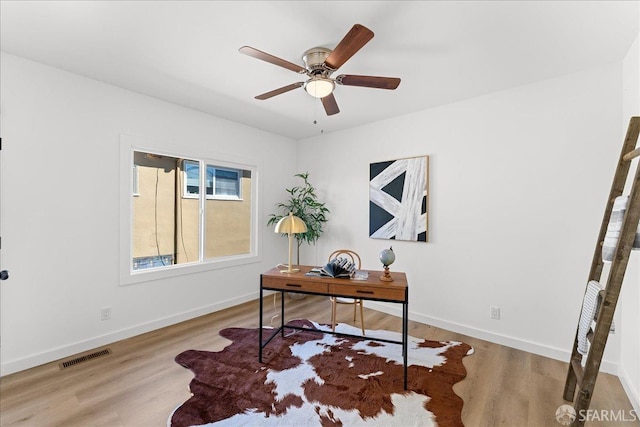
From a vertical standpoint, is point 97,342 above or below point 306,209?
below

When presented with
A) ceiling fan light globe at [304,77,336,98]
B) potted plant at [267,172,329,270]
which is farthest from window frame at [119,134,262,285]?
ceiling fan light globe at [304,77,336,98]

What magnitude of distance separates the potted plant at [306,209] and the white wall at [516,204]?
3.86 feet

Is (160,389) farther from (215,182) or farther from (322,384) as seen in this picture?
(215,182)

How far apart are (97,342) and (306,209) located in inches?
121

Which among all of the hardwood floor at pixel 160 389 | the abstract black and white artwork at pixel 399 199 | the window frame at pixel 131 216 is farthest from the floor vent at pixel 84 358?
the abstract black and white artwork at pixel 399 199

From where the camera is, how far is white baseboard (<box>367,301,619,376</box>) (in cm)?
237

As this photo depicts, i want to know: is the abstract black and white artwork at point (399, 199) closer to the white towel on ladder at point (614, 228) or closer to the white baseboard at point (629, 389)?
the white towel on ladder at point (614, 228)

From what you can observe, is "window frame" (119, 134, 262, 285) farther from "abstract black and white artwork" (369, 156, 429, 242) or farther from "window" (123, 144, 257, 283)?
"abstract black and white artwork" (369, 156, 429, 242)

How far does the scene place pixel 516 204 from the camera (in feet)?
9.33

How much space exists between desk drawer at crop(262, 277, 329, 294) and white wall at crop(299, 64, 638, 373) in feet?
5.48

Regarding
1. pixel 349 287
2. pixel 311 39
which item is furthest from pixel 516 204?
pixel 311 39

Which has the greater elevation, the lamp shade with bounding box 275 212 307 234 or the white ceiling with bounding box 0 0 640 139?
the white ceiling with bounding box 0 0 640 139

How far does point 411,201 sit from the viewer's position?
3570 mm

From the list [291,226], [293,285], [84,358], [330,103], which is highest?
[330,103]
